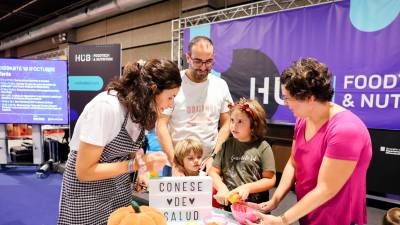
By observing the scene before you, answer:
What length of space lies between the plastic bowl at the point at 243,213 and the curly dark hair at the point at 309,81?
0.51 m

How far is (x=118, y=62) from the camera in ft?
15.3

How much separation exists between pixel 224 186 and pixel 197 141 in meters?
0.48

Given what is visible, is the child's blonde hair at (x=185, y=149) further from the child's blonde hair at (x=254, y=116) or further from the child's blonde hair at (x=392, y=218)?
the child's blonde hair at (x=392, y=218)

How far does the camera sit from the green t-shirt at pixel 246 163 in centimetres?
162

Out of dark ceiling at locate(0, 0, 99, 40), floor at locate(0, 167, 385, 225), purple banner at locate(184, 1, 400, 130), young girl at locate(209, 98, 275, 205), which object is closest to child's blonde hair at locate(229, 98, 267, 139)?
young girl at locate(209, 98, 275, 205)

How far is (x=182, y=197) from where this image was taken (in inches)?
48.6

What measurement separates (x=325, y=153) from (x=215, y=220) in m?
0.54

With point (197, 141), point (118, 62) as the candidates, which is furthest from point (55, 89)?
point (197, 141)

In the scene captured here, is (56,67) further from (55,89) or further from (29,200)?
(29,200)

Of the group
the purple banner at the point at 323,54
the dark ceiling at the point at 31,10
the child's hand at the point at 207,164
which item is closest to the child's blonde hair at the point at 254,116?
the child's hand at the point at 207,164

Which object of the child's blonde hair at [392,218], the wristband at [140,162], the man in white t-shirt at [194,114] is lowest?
the child's blonde hair at [392,218]

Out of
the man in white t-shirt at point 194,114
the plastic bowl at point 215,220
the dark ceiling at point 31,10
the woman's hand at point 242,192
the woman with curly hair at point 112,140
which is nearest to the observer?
the woman with curly hair at point 112,140

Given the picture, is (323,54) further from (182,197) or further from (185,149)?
(182,197)

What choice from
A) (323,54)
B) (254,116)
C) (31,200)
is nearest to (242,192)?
(254,116)
